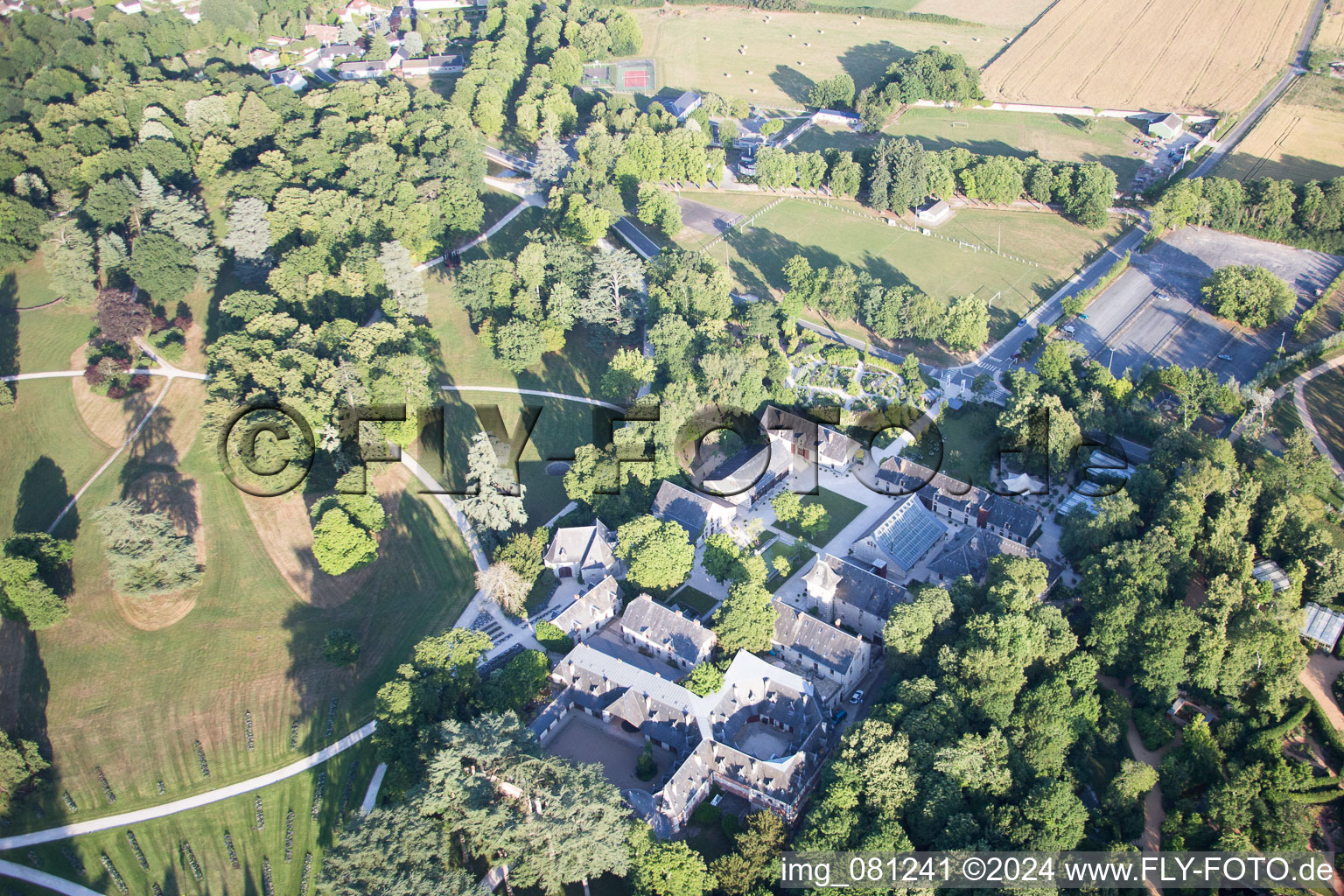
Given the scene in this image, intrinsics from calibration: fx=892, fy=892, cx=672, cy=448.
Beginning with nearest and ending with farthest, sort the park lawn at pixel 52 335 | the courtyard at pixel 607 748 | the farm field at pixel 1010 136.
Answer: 1. the courtyard at pixel 607 748
2. the park lawn at pixel 52 335
3. the farm field at pixel 1010 136

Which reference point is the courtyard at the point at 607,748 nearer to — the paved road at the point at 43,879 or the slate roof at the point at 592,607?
the slate roof at the point at 592,607

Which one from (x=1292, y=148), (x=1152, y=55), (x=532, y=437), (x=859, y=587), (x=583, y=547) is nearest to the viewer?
(x=859, y=587)

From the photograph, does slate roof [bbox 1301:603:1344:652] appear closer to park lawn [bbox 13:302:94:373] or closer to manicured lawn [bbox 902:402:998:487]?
manicured lawn [bbox 902:402:998:487]

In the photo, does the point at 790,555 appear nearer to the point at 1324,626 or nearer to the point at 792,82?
the point at 1324,626

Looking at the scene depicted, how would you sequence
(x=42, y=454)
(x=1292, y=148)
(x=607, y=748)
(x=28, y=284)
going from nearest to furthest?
1. (x=607, y=748)
2. (x=42, y=454)
3. (x=28, y=284)
4. (x=1292, y=148)

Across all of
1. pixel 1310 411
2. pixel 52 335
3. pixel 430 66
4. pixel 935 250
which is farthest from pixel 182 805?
pixel 430 66

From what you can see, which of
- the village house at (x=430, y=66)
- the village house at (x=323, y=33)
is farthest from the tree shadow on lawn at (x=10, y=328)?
the village house at (x=323, y=33)

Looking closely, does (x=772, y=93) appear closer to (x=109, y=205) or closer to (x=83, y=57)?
(x=109, y=205)
